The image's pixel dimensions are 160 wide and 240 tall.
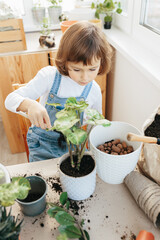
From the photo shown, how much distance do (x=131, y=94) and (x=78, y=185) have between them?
0.79 meters

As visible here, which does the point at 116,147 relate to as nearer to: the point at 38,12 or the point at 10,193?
the point at 10,193

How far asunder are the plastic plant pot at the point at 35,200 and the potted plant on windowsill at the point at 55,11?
1.45m

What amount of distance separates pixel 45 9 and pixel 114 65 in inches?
29.9

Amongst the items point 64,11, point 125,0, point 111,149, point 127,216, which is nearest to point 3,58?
point 64,11

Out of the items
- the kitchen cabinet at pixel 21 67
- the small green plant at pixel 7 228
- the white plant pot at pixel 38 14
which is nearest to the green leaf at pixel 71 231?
the small green plant at pixel 7 228

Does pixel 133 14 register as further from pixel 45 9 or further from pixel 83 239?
pixel 83 239

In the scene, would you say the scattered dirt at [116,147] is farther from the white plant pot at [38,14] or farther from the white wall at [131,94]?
the white plant pot at [38,14]

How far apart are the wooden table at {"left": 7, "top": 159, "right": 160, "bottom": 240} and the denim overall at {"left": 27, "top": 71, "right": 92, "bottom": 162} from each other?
10.3 inches

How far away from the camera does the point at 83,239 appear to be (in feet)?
1.72

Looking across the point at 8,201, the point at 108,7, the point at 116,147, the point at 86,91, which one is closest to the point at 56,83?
the point at 86,91

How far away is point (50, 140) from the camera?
100 centimetres

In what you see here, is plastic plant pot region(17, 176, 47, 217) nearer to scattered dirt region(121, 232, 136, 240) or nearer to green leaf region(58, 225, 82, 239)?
green leaf region(58, 225, 82, 239)

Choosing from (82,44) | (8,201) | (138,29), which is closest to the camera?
(8,201)

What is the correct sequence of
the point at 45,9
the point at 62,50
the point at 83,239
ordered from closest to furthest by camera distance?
the point at 83,239 < the point at 62,50 < the point at 45,9
